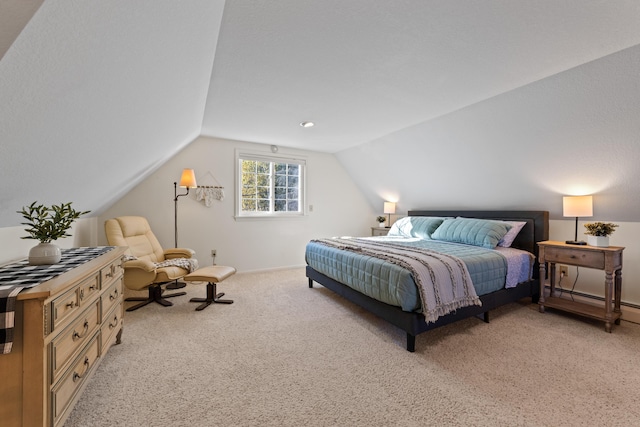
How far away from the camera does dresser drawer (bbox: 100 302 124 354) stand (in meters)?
1.73

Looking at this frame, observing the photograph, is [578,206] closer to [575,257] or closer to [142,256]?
[575,257]

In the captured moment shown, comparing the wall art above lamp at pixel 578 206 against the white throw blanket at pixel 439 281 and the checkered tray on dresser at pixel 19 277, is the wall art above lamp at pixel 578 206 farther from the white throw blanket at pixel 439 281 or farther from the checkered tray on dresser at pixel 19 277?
the checkered tray on dresser at pixel 19 277

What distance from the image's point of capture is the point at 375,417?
4.74ft

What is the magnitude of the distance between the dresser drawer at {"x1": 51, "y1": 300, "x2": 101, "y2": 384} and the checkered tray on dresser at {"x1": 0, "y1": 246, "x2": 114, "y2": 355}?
0.58 ft

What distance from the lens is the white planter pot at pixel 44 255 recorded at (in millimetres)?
1518

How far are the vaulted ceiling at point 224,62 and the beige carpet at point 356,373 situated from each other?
4.32ft

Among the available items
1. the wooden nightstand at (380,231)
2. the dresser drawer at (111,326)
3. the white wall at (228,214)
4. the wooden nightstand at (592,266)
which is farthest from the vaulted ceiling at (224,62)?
the wooden nightstand at (380,231)

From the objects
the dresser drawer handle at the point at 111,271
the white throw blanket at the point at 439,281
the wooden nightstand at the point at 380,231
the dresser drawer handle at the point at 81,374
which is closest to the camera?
the dresser drawer handle at the point at 81,374

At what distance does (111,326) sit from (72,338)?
0.65 metres

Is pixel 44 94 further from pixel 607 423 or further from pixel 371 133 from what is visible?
pixel 371 133

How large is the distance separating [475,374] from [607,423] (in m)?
0.61

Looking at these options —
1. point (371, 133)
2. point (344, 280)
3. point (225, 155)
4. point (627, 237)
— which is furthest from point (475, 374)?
point (225, 155)

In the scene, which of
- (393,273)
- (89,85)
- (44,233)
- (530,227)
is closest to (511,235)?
(530,227)

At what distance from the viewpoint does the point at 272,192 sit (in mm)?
4793
